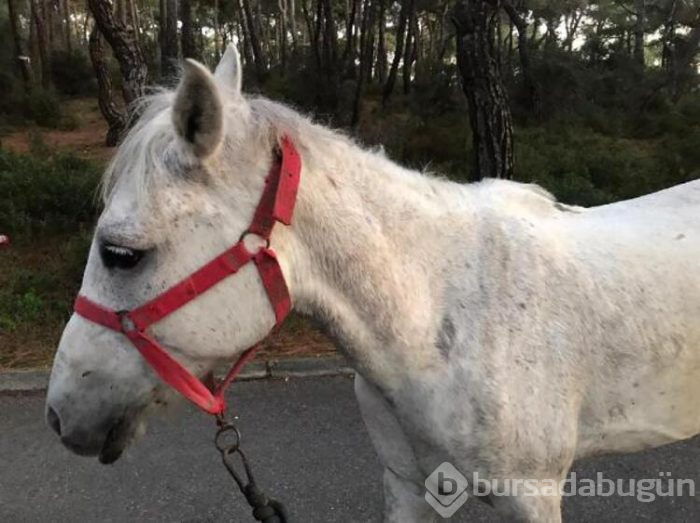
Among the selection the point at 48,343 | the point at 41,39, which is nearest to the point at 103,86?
the point at 48,343

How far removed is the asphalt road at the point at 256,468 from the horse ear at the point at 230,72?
7.55ft

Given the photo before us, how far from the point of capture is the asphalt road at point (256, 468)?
326cm

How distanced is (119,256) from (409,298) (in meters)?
0.72

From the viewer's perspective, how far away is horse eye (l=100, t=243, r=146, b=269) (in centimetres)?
146

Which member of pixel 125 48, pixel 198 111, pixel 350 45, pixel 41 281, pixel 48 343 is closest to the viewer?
pixel 198 111

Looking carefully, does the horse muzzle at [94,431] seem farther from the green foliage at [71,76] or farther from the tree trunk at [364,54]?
the green foliage at [71,76]

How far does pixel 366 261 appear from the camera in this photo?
5.51 ft

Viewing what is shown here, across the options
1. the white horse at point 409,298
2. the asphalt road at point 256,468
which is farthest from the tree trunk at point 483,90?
the white horse at point 409,298

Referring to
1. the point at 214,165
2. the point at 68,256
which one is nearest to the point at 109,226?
the point at 214,165

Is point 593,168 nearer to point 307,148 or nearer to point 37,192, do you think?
point 37,192

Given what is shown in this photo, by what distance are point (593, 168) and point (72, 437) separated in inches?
382

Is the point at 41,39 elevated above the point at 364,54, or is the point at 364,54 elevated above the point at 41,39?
the point at 364,54

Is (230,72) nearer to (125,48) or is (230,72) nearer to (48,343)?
(48,343)

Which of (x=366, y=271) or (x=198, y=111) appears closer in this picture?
(x=198, y=111)
